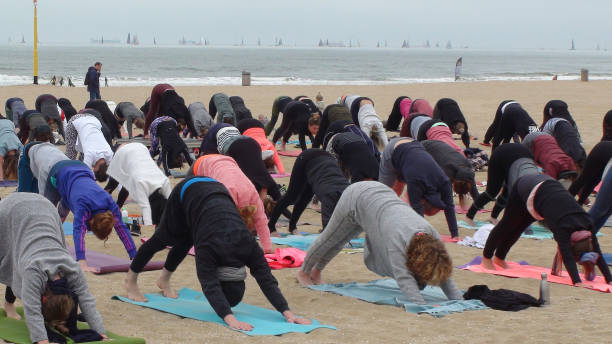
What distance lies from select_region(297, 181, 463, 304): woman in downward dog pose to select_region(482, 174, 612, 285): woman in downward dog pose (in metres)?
1.03

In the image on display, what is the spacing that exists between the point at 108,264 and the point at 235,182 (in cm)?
130

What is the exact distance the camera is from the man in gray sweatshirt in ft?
15.9

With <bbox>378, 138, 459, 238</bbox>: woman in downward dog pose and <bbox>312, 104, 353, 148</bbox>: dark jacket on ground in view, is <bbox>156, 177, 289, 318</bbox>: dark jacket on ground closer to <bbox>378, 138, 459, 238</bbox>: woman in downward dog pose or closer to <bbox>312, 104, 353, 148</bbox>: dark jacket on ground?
<bbox>378, 138, 459, 238</bbox>: woman in downward dog pose

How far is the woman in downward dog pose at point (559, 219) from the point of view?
6.48 metres

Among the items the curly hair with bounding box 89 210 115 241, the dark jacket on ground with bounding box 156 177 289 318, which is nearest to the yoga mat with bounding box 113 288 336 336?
the dark jacket on ground with bounding box 156 177 289 318

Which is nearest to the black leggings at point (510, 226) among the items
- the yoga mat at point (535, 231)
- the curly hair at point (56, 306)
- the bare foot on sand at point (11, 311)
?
the yoga mat at point (535, 231)

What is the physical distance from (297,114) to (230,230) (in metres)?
9.05

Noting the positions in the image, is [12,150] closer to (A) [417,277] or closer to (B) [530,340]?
(A) [417,277]

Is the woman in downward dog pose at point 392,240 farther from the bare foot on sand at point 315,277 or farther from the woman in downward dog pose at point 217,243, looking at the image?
the woman in downward dog pose at point 217,243

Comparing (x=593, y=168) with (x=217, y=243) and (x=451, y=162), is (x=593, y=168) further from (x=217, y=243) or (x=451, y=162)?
(x=217, y=243)

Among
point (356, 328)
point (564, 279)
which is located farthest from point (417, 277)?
point (564, 279)

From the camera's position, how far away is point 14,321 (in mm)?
5422

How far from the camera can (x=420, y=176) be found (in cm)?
849

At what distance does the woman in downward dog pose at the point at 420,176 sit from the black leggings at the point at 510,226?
41.3 inches
